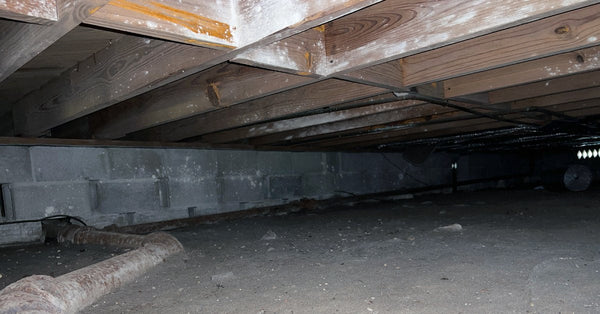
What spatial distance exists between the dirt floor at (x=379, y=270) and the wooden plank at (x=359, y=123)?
969 millimetres

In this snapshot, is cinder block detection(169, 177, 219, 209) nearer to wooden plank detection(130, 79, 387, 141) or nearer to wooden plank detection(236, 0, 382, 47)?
wooden plank detection(130, 79, 387, 141)

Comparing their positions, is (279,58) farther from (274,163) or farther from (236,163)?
(274,163)

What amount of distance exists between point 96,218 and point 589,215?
4650 millimetres

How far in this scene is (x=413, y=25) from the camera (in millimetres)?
1494

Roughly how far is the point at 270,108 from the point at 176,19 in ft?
5.41

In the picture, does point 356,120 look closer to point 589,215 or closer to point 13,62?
point 589,215

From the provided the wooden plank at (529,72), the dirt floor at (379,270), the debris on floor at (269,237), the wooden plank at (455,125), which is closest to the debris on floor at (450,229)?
the dirt floor at (379,270)

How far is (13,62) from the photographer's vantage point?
1505mm

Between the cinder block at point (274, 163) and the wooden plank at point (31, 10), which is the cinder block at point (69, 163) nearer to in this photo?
the cinder block at point (274, 163)

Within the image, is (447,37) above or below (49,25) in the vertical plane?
below

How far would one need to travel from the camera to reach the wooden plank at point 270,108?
2439mm

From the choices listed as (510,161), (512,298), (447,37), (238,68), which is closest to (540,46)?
(447,37)

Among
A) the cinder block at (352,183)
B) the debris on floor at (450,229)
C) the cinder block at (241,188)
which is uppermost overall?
the cinder block at (241,188)

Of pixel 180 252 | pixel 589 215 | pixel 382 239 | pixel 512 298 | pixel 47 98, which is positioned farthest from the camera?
pixel 589 215
